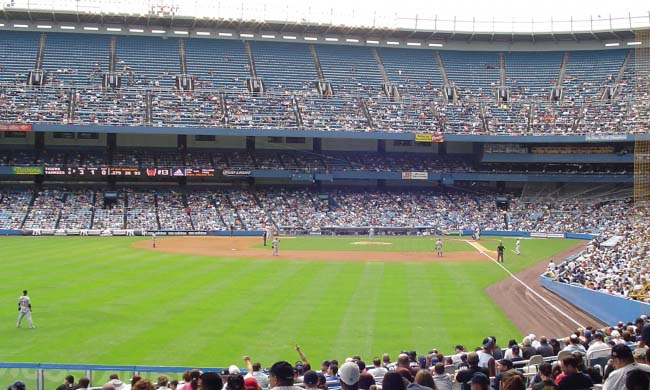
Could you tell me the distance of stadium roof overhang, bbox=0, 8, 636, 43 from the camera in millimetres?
74250

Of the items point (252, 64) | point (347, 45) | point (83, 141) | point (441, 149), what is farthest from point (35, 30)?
point (441, 149)

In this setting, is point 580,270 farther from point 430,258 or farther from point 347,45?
point 347,45

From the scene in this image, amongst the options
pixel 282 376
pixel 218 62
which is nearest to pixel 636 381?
pixel 282 376

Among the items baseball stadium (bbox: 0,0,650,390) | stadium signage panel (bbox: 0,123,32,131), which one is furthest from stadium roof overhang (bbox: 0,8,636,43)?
stadium signage panel (bbox: 0,123,32,131)

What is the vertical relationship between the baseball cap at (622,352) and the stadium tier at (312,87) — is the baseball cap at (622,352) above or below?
below

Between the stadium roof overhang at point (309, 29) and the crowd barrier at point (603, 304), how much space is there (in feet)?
189

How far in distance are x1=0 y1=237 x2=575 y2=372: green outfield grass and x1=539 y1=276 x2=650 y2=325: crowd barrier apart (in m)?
3.48

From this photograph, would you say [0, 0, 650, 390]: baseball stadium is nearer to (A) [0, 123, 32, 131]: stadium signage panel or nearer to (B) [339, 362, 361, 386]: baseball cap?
(A) [0, 123, 32, 131]: stadium signage panel

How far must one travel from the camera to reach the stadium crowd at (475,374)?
264 inches

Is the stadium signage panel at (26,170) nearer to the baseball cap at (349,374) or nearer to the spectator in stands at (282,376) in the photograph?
the baseball cap at (349,374)

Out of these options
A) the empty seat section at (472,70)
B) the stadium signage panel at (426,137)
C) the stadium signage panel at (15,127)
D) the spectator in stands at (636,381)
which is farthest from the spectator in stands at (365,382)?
the empty seat section at (472,70)

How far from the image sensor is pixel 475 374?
6.75 meters

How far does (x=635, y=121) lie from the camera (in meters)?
67.4

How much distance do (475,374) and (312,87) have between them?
70348 mm
